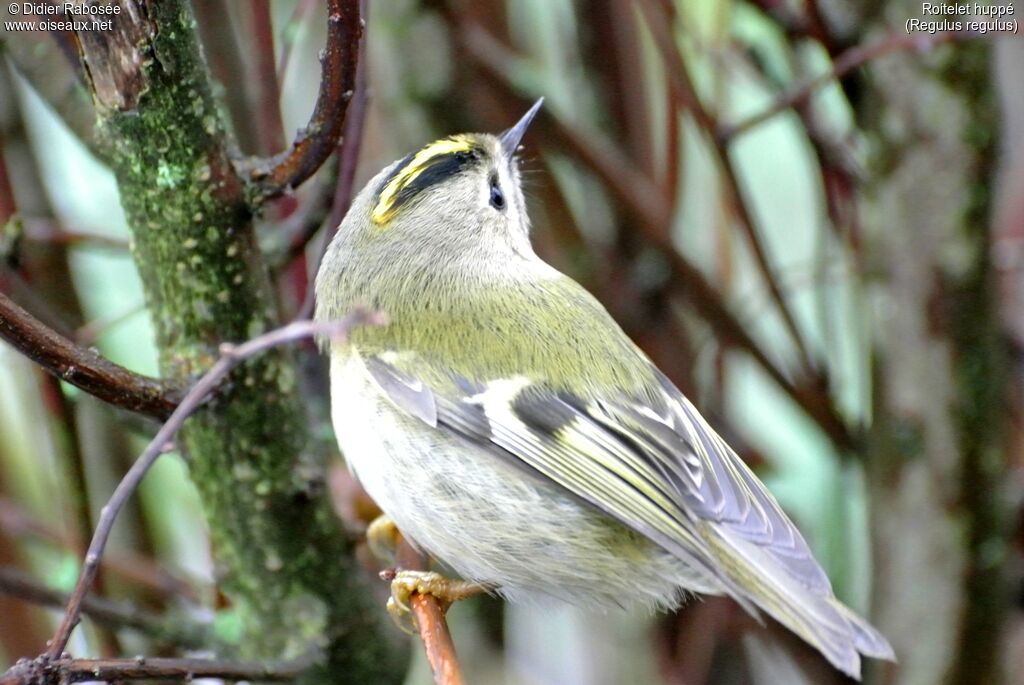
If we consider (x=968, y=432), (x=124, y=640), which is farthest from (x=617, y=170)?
(x=124, y=640)

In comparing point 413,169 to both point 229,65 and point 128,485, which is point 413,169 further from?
point 128,485

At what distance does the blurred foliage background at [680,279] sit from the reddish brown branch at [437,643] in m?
0.27

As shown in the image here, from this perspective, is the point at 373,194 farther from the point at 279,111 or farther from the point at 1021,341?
the point at 1021,341

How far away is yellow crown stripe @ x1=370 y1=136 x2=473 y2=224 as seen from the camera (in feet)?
4.98

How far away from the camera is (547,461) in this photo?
4.31 ft

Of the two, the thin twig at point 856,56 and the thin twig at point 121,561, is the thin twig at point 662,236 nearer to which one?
the thin twig at point 856,56

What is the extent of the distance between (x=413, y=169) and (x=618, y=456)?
48cm

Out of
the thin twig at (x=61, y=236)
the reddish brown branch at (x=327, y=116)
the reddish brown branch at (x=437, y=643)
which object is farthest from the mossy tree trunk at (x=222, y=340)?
the thin twig at (x=61, y=236)

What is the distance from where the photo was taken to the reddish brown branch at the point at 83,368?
0.97 metres

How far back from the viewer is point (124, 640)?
6.06 feet

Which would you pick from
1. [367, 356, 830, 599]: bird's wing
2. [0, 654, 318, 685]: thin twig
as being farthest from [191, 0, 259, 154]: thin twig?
[0, 654, 318, 685]: thin twig

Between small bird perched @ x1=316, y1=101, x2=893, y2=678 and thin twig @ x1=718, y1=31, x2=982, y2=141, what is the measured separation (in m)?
0.41

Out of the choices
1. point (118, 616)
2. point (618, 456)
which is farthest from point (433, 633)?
point (118, 616)

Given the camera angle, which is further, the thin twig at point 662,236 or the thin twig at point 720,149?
the thin twig at point 662,236
